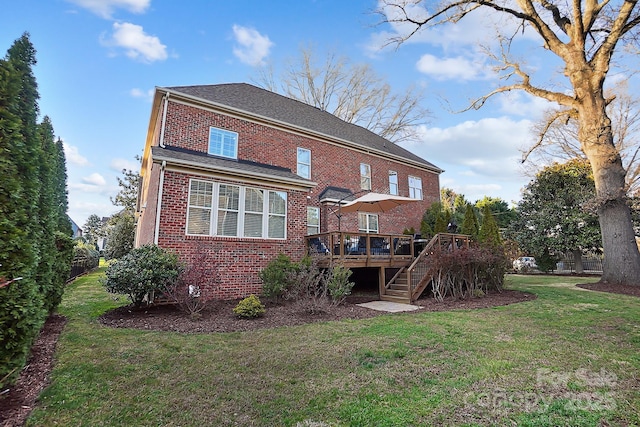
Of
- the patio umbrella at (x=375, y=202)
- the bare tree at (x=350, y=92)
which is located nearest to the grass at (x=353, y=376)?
the patio umbrella at (x=375, y=202)

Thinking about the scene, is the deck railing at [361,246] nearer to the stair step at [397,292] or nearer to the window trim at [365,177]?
the stair step at [397,292]

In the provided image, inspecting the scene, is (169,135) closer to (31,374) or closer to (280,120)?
(280,120)

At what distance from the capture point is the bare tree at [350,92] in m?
26.4

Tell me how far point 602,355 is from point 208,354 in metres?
5.51

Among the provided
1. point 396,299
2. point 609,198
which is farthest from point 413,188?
point 396,299

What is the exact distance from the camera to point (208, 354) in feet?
14.3

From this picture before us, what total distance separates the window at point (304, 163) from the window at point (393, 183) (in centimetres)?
565

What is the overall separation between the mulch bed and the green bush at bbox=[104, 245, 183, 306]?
0.58 m

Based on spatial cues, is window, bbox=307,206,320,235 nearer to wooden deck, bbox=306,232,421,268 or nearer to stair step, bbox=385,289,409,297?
wooden deck, bbox=306,232,421,268

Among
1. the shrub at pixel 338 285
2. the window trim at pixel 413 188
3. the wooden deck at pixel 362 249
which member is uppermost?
the window trim at pixel 413 188

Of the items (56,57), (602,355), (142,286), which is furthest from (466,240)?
(56,57)

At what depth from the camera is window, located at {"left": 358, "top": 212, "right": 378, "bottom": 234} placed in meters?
15.2

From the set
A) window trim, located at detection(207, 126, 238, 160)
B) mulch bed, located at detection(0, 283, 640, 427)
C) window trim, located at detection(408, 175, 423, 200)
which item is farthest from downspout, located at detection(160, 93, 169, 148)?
window trim, located at detection(408, 175, 423, 200)

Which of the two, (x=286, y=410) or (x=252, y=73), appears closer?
(x=286, y=410)
